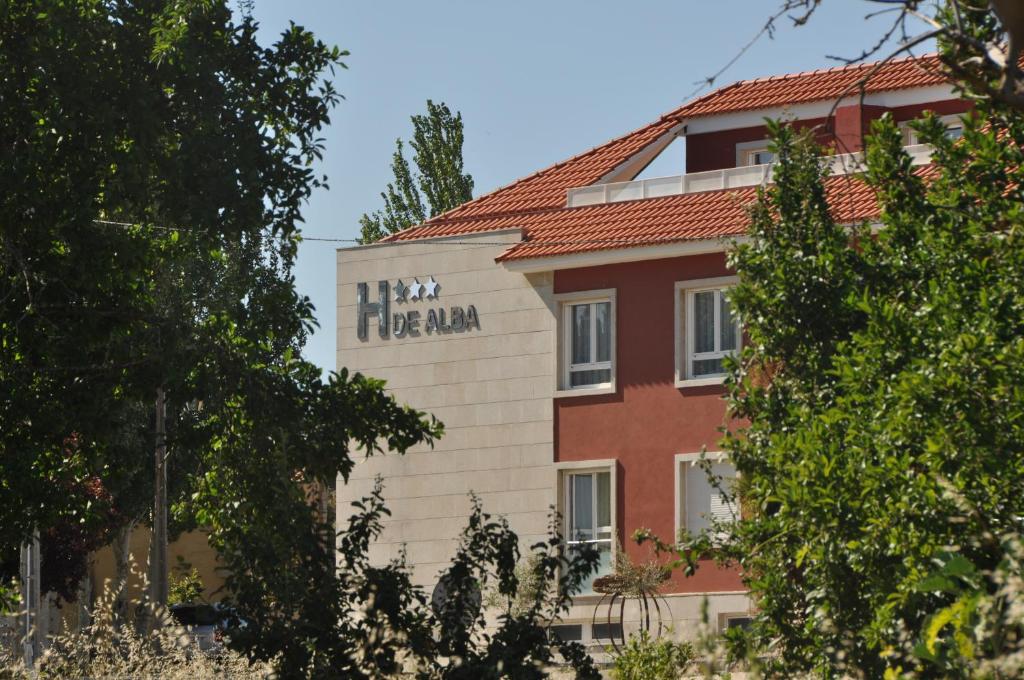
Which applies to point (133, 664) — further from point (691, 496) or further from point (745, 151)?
point (745, 151)

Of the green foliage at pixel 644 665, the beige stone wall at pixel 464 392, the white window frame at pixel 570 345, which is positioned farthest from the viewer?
the beige stone wall at pixel 464 392

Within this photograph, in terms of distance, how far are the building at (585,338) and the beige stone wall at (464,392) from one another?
4 cm

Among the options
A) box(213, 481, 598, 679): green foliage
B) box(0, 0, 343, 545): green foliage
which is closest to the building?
box(0, 0, 343, 545): green foliage

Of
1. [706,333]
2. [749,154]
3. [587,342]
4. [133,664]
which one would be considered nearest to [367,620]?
[133,664]

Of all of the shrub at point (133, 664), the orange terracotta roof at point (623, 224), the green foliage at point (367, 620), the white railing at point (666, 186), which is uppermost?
the white railing at point (666, 186)

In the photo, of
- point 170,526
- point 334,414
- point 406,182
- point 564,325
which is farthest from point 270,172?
point 170,526

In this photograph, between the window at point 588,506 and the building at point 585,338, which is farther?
the window at point 588,506

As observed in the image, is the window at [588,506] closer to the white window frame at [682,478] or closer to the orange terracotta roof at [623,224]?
the white window frame at [682,478]

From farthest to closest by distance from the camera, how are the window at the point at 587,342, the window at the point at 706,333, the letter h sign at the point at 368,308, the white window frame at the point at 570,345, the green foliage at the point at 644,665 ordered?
the letter h sign at the point at 368,308
the window at the point at 587,342
the white window frame at the point at 570,345
the window at the point at 706,333
the green foliage at the point at 644,665

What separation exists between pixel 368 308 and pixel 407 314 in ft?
2.95

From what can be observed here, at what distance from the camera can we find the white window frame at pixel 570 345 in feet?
104

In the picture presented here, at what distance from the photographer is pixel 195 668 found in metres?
13.2

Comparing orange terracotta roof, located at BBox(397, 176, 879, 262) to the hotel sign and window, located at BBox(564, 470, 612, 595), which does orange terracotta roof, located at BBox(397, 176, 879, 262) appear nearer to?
the hotel sign

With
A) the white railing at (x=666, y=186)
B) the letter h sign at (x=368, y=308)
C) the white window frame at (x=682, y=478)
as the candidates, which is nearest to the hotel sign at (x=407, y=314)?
the letter h sign at (x=368, y=308)
